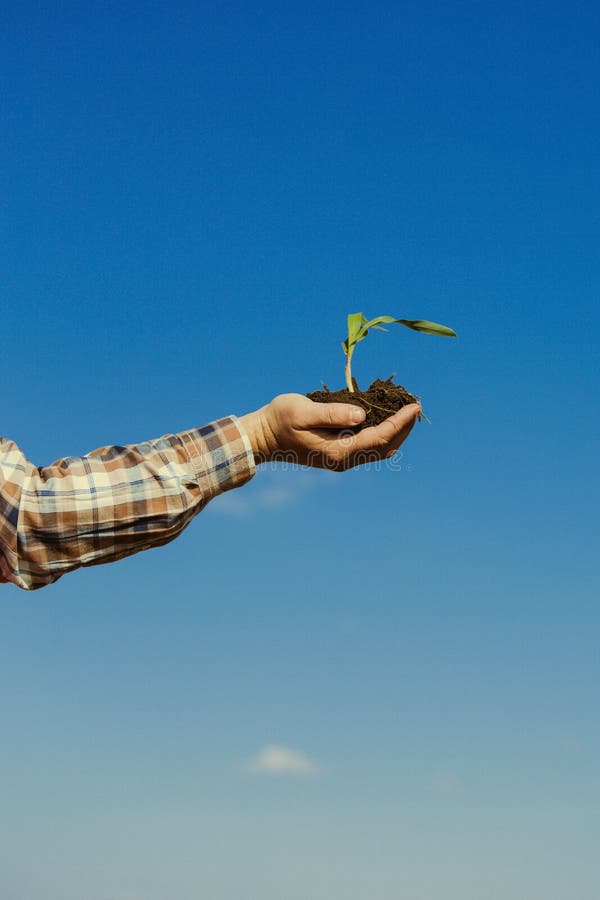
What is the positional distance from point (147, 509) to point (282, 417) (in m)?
0.59

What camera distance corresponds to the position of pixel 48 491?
95.5 inches

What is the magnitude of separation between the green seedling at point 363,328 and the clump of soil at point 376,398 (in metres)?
0.12

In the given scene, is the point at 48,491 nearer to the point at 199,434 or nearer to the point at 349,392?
the point at 199,434

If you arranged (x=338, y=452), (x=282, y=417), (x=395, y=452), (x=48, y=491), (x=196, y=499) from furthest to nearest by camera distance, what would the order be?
(x=395, y=452), (x=338, y=452), (x=282, y=417), (x=196, y=499), (x=48, y=491)

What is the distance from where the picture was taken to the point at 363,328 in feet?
13.0

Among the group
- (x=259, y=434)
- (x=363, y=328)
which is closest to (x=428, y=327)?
(x=363, y=328)

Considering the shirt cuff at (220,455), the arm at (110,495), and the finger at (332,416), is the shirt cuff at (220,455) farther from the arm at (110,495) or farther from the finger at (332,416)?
the finger at (332,416)

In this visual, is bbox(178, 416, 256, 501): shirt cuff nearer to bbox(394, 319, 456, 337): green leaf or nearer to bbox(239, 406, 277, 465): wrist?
bbox(239, 406, 277, 465): wrist

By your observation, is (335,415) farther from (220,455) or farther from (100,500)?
(100,500)

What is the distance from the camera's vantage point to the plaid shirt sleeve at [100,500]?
242 cm

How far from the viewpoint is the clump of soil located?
137 inches

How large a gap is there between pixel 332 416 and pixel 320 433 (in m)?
0.08

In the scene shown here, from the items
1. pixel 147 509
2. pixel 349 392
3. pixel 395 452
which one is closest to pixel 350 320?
pixel 349 392

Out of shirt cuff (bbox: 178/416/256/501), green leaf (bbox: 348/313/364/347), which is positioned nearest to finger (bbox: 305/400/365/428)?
shirt cuff (bbox: 178/416/256/501)
